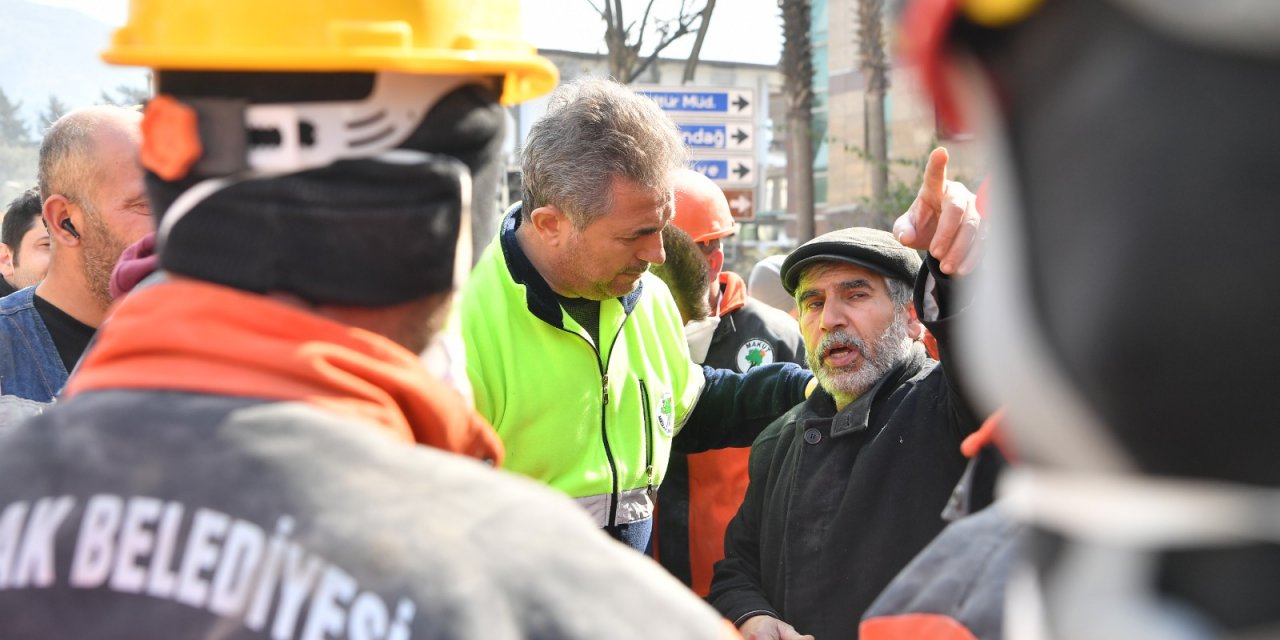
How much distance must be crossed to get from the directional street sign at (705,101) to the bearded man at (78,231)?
286 inches

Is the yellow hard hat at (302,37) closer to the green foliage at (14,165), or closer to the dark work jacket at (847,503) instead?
the dark work jacket at (847,503)

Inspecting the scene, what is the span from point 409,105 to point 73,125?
2821mm

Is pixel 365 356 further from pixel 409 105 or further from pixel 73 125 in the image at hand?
pixel 73 125

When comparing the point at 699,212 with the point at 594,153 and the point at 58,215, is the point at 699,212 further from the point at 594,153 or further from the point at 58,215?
the point at 58,215

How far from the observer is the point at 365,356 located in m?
1.40

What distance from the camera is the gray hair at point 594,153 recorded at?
3732 millimetres

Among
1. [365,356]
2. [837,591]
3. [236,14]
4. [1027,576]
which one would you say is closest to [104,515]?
[365,356]

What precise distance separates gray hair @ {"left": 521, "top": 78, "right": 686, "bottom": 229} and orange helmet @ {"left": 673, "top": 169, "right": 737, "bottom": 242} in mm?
1629

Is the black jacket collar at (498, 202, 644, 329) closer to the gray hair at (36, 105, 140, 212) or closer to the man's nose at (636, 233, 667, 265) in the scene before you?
the man's nose at (636, 233, 667, 265)

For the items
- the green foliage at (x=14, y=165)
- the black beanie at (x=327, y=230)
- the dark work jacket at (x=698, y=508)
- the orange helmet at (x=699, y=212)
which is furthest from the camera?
the green foliage at (x=14, y=165)

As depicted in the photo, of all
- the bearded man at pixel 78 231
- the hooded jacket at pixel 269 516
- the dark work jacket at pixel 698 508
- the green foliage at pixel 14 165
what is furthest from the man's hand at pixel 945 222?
the green foliage at pixel 14 165

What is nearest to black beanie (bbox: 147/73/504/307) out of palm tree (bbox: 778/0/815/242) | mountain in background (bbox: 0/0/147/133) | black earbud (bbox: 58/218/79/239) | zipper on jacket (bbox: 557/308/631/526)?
zipper on jacket (bbox: 557/308/631/526)

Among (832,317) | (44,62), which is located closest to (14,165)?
(44,62)

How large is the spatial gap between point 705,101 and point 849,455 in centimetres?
767
